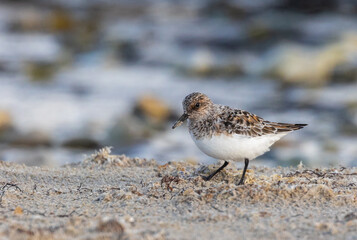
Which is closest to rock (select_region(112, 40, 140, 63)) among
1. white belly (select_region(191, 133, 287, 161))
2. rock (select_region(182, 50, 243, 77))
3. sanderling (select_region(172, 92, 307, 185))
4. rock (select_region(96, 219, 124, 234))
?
rock (select_region(182, 50, 243, 77))

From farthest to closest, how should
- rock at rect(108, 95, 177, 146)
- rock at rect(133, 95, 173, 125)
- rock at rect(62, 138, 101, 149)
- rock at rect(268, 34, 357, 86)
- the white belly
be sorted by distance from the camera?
rock at rect(268, 34, 357, 86), rock at rect(133, 95, 173, 125), rock at rect(108, 95, 177, 146), rock at rect(62, 138, 101, 149), the white belly

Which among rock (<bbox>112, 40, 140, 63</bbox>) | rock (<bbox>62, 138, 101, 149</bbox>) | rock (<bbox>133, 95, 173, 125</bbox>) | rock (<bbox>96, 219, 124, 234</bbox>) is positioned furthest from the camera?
rock (<bbox>112, 40, 140, 63</bbox>)

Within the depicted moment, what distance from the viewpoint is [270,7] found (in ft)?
66.2

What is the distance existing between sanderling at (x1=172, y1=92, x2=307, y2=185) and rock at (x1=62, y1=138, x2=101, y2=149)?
4091 mm

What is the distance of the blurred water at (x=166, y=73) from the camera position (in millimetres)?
8750

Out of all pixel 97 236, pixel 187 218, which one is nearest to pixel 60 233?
pixel 97 236

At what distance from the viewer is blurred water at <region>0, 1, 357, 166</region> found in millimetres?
8750

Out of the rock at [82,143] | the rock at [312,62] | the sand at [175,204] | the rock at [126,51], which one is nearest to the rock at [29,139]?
the rock at [82,143]

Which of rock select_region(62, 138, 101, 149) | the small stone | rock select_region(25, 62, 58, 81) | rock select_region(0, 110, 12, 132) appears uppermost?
rock select_region(25, 62, 58, 81)

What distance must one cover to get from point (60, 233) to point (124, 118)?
6357 mm

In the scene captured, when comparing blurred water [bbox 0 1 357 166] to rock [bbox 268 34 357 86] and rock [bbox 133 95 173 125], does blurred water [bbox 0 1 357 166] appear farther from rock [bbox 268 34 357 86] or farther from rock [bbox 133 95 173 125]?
rock [bbox 133 95 173 125]

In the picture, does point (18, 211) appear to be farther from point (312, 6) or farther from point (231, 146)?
point (312, 6)

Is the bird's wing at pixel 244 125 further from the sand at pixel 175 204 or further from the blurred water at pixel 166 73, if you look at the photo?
the blurred water at pixel 166 73

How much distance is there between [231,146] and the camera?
4.36 m
